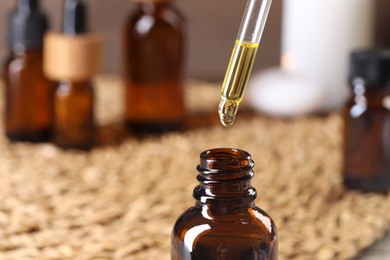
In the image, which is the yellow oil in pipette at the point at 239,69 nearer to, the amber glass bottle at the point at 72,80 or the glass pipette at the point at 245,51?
the glass pipette at the point at 245,51

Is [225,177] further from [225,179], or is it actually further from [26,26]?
[26,26]

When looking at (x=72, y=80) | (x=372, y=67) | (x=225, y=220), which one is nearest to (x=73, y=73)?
(x=72, y=80)

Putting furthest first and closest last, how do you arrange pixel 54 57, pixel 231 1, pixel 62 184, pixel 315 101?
pixel 231 1, pixel 315 101, pixel 54 57, pixel 62 184

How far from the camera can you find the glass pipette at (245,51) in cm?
44

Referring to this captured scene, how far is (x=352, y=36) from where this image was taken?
0.98 m

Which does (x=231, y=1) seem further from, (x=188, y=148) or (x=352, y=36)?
(x=188, y=148)

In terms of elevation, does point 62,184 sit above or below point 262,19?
below

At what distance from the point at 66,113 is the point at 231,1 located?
1.63 ft

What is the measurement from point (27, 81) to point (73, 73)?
56 mm

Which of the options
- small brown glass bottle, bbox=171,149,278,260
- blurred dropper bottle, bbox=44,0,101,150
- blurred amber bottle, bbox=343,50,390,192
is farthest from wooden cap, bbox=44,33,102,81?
small brown glass bottle, bbox=171,149,278,260

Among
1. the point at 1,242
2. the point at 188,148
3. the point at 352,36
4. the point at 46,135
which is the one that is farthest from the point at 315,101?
the point at 1,242

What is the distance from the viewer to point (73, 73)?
0.81 meters

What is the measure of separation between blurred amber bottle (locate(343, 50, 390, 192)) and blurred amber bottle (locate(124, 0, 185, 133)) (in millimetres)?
227

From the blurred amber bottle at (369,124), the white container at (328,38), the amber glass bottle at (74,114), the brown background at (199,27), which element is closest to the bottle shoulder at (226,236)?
the blurred amber bottle at (369,124)
